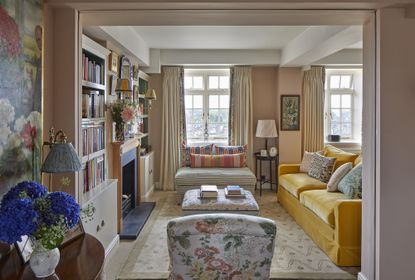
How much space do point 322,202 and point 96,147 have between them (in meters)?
2.45

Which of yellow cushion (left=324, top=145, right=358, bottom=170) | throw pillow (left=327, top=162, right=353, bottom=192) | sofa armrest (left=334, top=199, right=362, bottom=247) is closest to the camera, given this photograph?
sofa armrest (left=334, top=199, right=362, bottom=247)

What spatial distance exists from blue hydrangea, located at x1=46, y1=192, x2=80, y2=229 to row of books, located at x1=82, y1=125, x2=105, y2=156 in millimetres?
1836

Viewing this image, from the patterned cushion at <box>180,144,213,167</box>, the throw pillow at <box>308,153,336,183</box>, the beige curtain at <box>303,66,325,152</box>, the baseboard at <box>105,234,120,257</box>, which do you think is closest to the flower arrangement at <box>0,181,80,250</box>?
the baseboard at <box>105,234,120,257</box>

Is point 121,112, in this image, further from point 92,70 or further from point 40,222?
point 40,222

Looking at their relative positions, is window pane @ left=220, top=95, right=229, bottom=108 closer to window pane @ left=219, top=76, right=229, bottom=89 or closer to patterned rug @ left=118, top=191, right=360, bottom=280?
window pane @ left=219, top=76, right=229, bottom=89

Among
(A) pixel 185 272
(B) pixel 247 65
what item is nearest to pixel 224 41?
(B) pixel 247 65

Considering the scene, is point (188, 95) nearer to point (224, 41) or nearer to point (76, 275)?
point (224, 41)

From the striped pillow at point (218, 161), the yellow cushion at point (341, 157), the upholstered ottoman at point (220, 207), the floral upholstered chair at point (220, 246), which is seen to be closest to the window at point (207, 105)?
the striped pillow at point (218, 161)

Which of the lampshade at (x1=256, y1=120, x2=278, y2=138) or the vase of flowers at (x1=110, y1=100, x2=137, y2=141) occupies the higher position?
the vase of flowers at (x1=110, y1=100, x2=137, y2=141)

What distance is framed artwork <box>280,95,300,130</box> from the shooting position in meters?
6.68

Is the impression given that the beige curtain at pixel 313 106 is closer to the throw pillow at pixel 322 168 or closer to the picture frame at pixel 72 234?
the throw pillow at pixel 322 168

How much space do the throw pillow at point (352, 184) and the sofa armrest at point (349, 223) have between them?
424 millimetres
